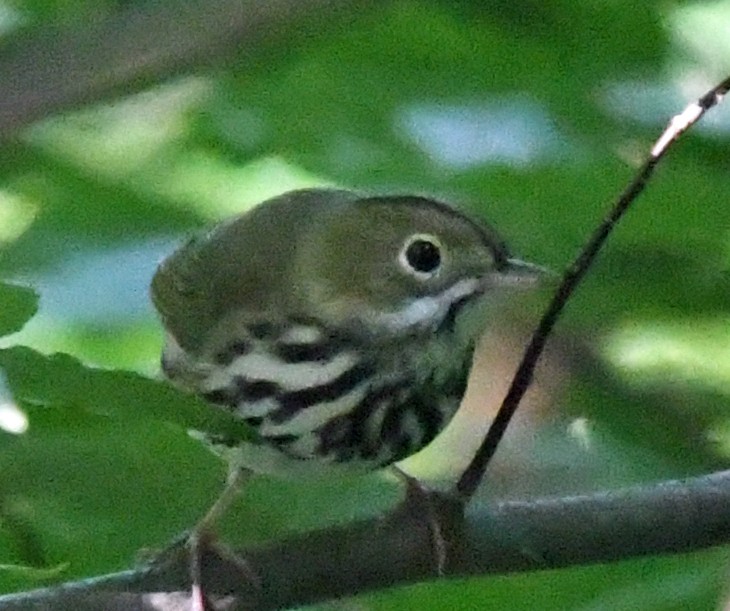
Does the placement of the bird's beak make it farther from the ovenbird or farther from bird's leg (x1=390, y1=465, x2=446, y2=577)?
bird's leg (x1=390, y1=465, x2=446, y2=577)

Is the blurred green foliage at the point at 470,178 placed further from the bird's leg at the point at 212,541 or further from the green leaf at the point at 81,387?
the green leaf at the point at 81,387

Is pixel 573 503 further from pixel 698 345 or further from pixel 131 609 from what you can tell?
pixel 131 609

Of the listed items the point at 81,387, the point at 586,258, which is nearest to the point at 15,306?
the point at 81,387

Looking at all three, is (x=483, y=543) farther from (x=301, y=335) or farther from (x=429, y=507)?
(x=301, y=335)

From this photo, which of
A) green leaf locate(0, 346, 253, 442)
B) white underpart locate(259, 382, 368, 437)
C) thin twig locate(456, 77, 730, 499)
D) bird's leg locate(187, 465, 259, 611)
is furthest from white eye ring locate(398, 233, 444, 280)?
green leaf locate(0, 346, 253, 442)

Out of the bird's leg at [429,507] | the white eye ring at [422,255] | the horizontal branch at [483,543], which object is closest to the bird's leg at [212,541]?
the horizontal branch at [483,543]

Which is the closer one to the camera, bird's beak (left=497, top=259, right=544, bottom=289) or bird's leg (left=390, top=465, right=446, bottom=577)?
bird's leg (left=390, top=465, right=446, bottom=577)
